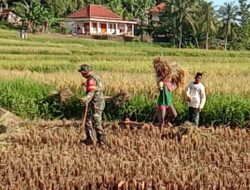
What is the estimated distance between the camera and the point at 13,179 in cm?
654

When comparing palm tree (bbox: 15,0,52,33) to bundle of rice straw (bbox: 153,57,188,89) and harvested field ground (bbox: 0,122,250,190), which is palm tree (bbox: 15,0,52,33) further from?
harvested field ground (bbox: 0,122,250,190)

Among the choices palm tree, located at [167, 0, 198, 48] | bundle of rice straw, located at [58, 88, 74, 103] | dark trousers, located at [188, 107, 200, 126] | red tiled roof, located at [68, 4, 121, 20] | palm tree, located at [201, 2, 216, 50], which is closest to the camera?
dark trousers, located at [188, 107, 200, 126]

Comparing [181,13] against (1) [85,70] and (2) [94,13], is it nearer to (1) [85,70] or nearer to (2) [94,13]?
(2) [94,13]

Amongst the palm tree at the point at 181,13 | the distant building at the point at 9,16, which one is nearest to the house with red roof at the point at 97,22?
the distant building at the point at 9,16

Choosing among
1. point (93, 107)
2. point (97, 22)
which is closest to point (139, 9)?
point (97, 22)

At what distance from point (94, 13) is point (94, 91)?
50691 mm

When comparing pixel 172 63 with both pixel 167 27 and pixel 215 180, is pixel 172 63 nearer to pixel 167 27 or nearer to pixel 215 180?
pixel 215 180

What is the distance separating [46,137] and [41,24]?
42.8m

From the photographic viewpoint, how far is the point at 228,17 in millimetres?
59250

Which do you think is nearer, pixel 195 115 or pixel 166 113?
pixel 195 115

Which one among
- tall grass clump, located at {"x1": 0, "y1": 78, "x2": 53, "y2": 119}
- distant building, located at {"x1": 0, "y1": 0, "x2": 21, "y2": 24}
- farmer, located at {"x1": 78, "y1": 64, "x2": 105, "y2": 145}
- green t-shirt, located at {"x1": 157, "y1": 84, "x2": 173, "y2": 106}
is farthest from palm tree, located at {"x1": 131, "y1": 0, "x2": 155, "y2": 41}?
farmer, located at {"x1": 78, "y1": 64, "x2": 105, "y2": 145}

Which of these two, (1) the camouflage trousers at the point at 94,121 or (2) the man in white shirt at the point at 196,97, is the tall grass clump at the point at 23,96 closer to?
(1) the camouflage trousers at the point at 94,121

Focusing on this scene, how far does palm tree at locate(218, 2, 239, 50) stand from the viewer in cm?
5734

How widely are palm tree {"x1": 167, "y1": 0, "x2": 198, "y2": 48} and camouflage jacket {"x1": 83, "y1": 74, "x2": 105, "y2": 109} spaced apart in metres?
45.2
